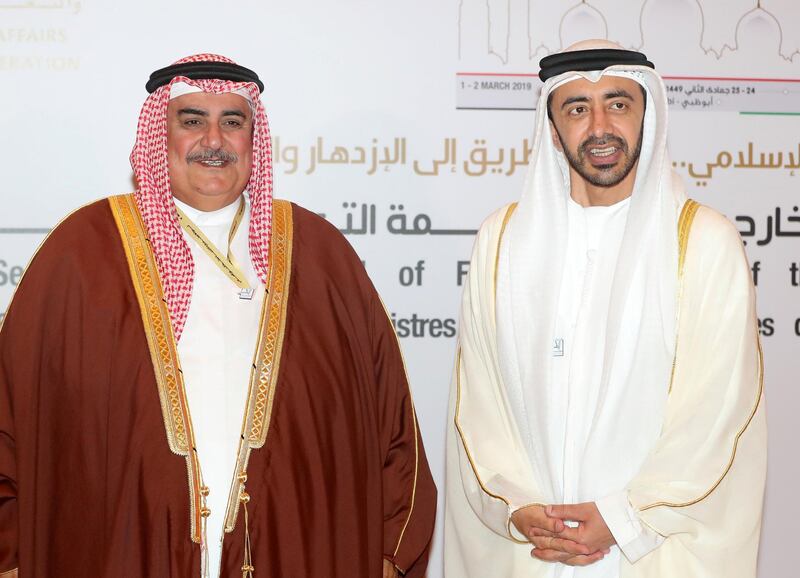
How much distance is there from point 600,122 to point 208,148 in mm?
1047

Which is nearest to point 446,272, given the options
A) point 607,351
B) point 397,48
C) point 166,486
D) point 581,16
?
point 397,48

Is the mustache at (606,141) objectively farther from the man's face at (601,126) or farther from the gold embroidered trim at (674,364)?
the gold embroidered trim at (674,364)

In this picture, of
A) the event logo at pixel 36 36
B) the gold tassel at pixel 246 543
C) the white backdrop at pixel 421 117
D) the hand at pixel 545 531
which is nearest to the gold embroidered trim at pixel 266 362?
the gold tassel at pixel 246 543

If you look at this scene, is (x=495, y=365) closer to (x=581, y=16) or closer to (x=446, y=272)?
(x=446, y=272)

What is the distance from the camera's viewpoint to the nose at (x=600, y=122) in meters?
2.68

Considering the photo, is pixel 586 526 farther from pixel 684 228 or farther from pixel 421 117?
pixel 421 117

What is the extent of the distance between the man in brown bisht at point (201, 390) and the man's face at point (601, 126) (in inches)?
26.8

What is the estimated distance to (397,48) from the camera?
3818 millimetres

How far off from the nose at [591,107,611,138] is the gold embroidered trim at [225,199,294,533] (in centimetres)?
87

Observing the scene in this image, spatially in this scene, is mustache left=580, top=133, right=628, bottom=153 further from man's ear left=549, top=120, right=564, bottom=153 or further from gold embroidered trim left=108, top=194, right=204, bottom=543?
gold embroidered trim left=108, top=194, right=204, bottom=543

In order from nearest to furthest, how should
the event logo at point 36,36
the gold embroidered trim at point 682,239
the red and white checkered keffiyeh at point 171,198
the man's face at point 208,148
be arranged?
the gold embroidered trim at point 682,239 → the red and white checkered keffiyeh at point 171,198 → the man's face at point 208,148 → the event logo at point 36,36

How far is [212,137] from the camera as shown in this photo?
9.02 ft

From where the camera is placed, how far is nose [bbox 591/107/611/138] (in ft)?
8.79

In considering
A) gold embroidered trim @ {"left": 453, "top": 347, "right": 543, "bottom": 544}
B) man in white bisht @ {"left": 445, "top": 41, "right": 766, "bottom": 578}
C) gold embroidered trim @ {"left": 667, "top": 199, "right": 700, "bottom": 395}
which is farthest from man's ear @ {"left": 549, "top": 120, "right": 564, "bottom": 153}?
gold embroidered trim @ {"left": 453, "top": 347, "right": 543, "bottom": 544}
